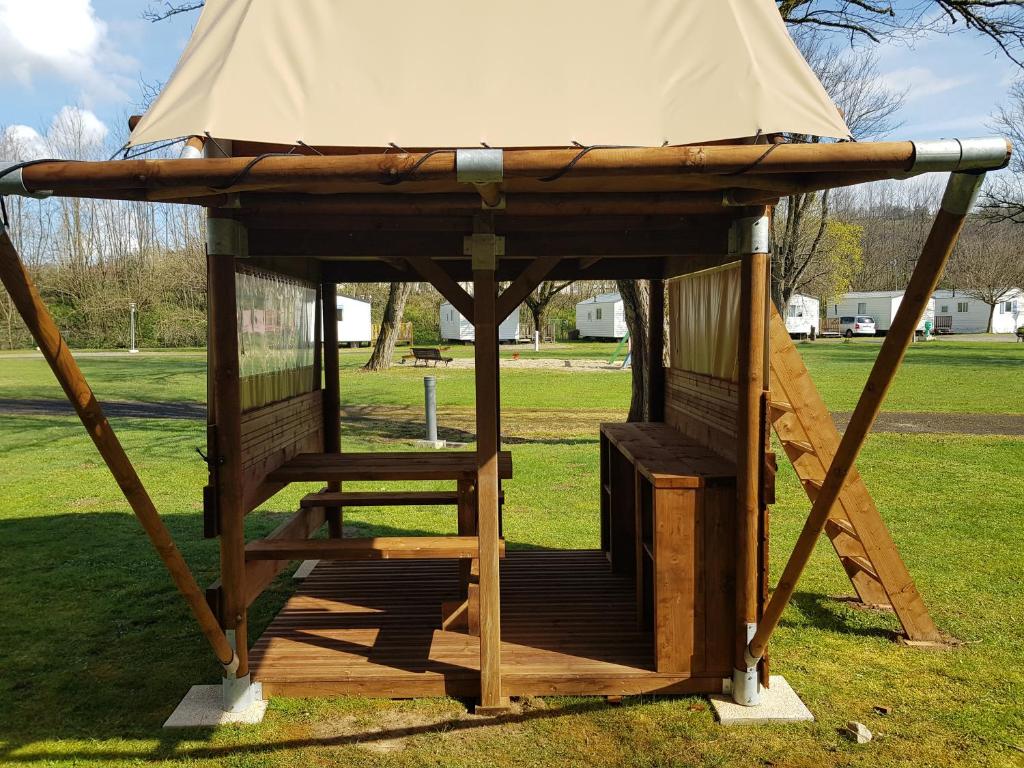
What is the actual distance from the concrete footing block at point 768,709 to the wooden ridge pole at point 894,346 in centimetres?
52

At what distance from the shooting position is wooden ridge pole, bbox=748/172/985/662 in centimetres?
304

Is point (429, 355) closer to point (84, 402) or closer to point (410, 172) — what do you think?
point (84, 402)

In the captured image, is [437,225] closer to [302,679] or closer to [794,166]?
[794,166]

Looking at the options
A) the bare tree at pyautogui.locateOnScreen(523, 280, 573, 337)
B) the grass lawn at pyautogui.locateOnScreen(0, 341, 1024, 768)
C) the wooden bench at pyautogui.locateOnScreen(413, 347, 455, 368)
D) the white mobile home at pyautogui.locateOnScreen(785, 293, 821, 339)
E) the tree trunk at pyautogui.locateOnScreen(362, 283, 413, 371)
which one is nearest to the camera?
the grass lawn at pyautogui.locateOnScreen(0, 341, 1024, 768)

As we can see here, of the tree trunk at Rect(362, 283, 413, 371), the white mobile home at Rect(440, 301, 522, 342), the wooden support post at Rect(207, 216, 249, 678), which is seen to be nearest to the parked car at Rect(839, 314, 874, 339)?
the white mobile home at Rect(440, 301, 522, 342)

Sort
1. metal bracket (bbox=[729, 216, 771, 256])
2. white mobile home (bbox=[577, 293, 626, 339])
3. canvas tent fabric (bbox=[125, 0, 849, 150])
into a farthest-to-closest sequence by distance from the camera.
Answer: white mobile home (bbox=[577, 293, 626, 339]) < metal bracket (bbox=[729, 216, 771, 256]) < canvas tent fabric (bbox=[125, 0, 849, 150])

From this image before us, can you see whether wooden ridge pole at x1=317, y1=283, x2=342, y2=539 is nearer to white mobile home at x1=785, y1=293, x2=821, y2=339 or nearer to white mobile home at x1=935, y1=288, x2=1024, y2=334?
white mobile home at x1=785, y1=293, x2=821, y2=339

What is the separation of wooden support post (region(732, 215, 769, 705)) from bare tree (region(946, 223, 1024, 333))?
179 ft

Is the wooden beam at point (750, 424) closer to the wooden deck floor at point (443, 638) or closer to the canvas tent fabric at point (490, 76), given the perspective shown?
the wooden deck floor at point (443, 638)

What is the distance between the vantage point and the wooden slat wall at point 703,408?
4.73 m

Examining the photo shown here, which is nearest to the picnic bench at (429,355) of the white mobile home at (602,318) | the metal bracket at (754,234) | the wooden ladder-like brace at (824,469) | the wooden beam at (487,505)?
the white mobile home at (602,318)

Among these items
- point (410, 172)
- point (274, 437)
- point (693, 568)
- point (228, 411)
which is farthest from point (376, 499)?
point (410, 172)

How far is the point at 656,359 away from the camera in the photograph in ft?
22.4

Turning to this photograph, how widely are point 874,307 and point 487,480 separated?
6482cm
